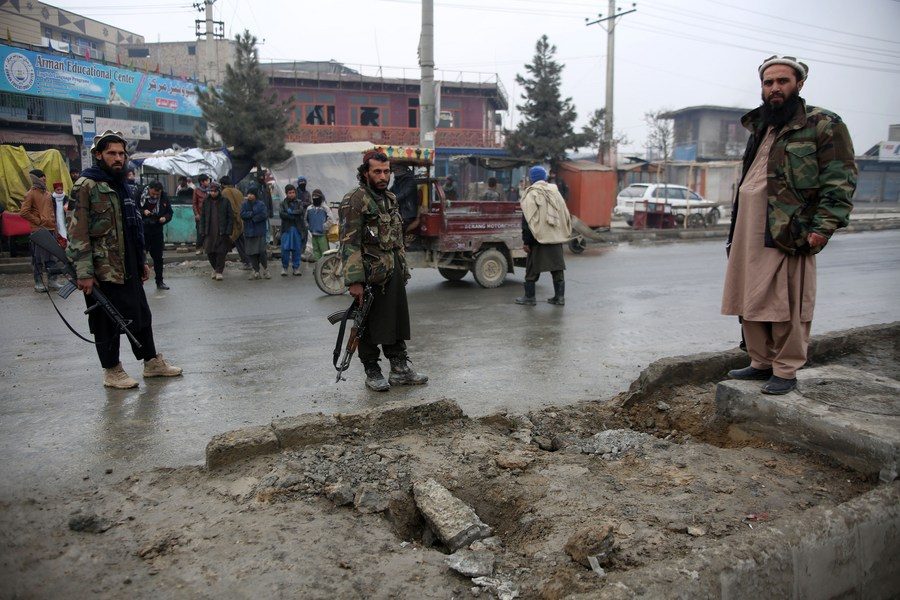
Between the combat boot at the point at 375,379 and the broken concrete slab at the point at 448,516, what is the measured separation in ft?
6.08

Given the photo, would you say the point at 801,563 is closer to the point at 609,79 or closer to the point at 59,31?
the point at 609,79

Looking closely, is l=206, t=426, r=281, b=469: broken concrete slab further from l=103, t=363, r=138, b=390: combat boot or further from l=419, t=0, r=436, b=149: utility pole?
l=419, t=0, r=436, b=149: utility pole

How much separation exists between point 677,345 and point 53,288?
9.19m

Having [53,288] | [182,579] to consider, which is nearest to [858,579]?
[182,579]

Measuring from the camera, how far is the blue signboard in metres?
25.0

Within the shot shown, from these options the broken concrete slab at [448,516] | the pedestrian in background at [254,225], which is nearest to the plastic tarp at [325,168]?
the pedestrian in background at [254,225]

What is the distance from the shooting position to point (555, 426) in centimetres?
420

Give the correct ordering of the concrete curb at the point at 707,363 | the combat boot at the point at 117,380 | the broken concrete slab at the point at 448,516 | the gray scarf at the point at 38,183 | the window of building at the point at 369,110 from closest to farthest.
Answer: the broken concrete slab at the point at 448,516, the concrete curb at the point at 707,363, the combat boot at the point at 117,380, the gray scarf at the point at 38,183, the window of building at the point at 369,110

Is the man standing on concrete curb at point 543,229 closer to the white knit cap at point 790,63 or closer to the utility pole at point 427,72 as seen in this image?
the white knit cap at point 790,63

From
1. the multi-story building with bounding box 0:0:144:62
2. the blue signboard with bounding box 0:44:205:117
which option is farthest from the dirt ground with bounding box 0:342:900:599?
the blue signboard with bounding box 0:44:205:117

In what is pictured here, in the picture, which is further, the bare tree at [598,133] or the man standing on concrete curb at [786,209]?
the bare tree at [598,133]

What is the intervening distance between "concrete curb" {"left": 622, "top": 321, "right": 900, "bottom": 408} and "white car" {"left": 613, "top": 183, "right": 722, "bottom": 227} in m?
19.3

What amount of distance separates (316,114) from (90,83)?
11753 millimetres

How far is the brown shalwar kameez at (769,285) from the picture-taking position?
3.73 meters
